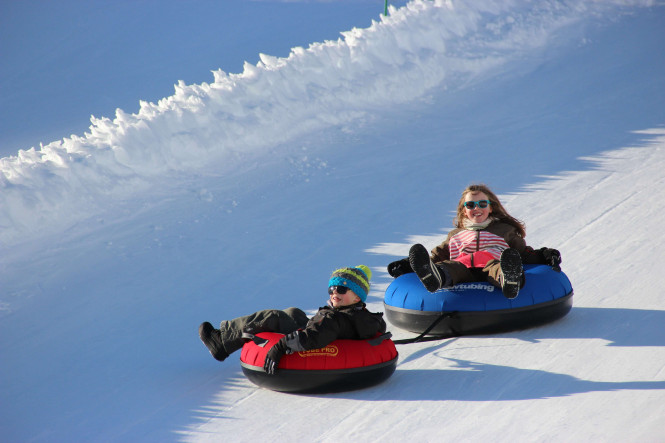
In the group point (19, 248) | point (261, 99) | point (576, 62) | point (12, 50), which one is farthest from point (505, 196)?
point (12, 50)

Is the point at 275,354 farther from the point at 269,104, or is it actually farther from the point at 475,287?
the point at 269,104

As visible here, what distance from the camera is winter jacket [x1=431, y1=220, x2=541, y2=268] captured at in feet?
17.5

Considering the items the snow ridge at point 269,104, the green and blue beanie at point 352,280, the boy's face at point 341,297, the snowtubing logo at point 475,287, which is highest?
the snow ridge at point 269,104

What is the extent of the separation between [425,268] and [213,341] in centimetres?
142

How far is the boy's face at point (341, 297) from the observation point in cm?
433

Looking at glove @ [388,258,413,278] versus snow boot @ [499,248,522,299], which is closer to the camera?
snow boot @ [499,248,522,299]

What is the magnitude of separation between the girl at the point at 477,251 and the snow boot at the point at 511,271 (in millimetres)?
43

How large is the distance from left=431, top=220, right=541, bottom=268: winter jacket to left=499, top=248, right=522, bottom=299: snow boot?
0.52 metres

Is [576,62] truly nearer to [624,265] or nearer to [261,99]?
[261,99]

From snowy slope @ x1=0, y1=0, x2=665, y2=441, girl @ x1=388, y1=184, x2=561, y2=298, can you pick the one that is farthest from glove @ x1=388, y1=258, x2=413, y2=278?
snowy slope @ x1=0, y1=0, x2=665, y2=441

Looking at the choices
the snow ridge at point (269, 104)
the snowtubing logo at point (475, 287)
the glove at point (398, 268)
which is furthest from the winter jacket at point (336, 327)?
the snow ridge at point (269, 104)

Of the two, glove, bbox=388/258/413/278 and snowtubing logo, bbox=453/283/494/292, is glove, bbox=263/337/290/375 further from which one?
glove, bbox=388/258/413/278

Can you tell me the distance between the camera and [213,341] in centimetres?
465

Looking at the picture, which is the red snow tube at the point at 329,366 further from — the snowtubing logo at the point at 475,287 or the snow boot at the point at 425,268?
the snowtubing logo at the point at 475,287
